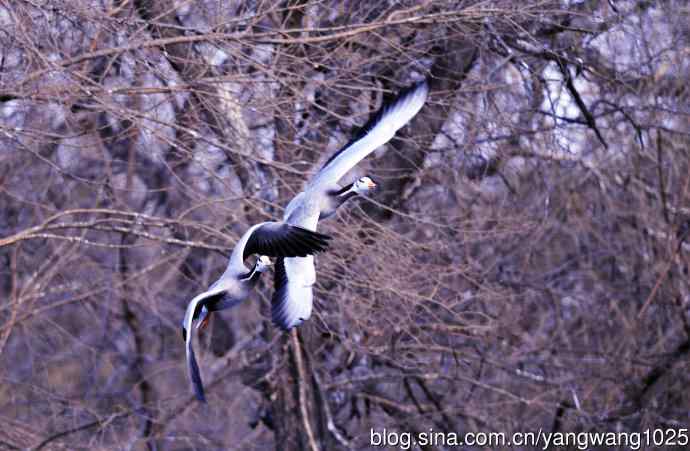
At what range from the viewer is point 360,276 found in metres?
7.19

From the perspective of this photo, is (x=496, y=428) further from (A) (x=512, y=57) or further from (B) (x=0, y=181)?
(B) (x=0, y=181)

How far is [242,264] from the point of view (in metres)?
6.16

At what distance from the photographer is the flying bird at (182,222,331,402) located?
566 cm

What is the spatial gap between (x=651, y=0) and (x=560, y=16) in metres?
0.93

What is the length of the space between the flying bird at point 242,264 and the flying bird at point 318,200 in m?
0.17

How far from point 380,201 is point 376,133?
191 centimetres

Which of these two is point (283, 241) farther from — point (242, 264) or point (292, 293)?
point (292, 293)

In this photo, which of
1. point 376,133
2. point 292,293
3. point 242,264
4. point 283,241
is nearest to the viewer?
point 283,241

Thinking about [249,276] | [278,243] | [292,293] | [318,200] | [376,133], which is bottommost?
[292,293]

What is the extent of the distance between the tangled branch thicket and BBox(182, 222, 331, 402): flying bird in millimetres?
642

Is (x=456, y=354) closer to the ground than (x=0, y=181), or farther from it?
closer to the ground

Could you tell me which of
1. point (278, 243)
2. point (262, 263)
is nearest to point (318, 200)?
point (262, 263)

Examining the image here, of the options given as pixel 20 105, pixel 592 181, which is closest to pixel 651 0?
pixel 592 181

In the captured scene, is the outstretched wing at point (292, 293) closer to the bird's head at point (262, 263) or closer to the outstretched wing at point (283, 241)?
the bird's head at point (262, 263)
